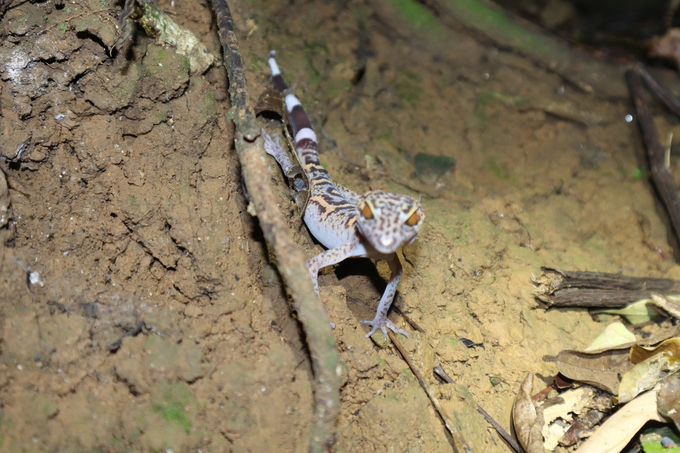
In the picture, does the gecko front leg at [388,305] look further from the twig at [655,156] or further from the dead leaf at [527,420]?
the twig at [655,156]

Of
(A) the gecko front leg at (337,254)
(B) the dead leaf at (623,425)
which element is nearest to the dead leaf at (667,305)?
(B) the dead leaf at (623,425)

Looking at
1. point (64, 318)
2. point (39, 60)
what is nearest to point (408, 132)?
point (39, 60)

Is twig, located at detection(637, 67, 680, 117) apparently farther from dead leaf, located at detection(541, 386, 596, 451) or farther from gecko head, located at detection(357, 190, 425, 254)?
gecko head, located at detection(357, 190, 425, 254)

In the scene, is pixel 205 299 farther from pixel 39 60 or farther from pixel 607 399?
pixel 607 399

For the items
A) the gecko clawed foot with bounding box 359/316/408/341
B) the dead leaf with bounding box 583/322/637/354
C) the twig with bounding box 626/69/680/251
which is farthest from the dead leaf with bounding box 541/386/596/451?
the twig with bounding box 626/69/680/251

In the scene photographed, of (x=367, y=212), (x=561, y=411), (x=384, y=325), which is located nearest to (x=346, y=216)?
Result: (x=367, y=212)

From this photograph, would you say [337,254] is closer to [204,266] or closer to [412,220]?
[412,220]
